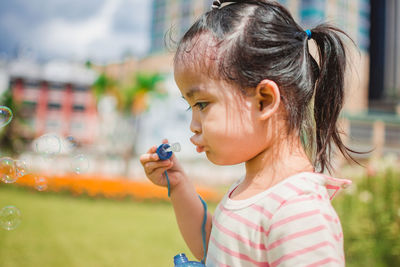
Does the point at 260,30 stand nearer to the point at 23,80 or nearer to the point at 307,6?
the point at 307,6

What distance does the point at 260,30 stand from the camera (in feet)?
2.89

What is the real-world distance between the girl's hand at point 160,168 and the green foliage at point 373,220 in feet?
7.09

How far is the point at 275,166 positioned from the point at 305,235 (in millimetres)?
215

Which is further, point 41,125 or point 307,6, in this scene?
point 41,125

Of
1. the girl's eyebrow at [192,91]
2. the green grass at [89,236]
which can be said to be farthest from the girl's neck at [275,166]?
the green grass at [89,236]

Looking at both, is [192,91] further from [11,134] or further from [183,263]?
[11,134]

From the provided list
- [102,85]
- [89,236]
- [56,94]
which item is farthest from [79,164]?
Result: [56,94]

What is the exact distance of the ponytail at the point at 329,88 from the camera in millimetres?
1005

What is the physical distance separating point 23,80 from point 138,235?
101 ft

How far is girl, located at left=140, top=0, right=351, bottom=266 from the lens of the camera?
0.79 metres

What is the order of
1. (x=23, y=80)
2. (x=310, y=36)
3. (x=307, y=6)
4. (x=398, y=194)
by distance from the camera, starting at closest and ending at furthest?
(x=310, y=36) < (x=398, y=194) < (x=307, y=6) < (x=23, y=80)

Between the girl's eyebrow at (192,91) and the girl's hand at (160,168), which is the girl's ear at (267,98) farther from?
the girl's hand at (160,168)

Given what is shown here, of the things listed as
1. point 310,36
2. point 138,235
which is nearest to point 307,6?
point 138,235

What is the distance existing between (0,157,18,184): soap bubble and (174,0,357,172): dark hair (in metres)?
1.11
